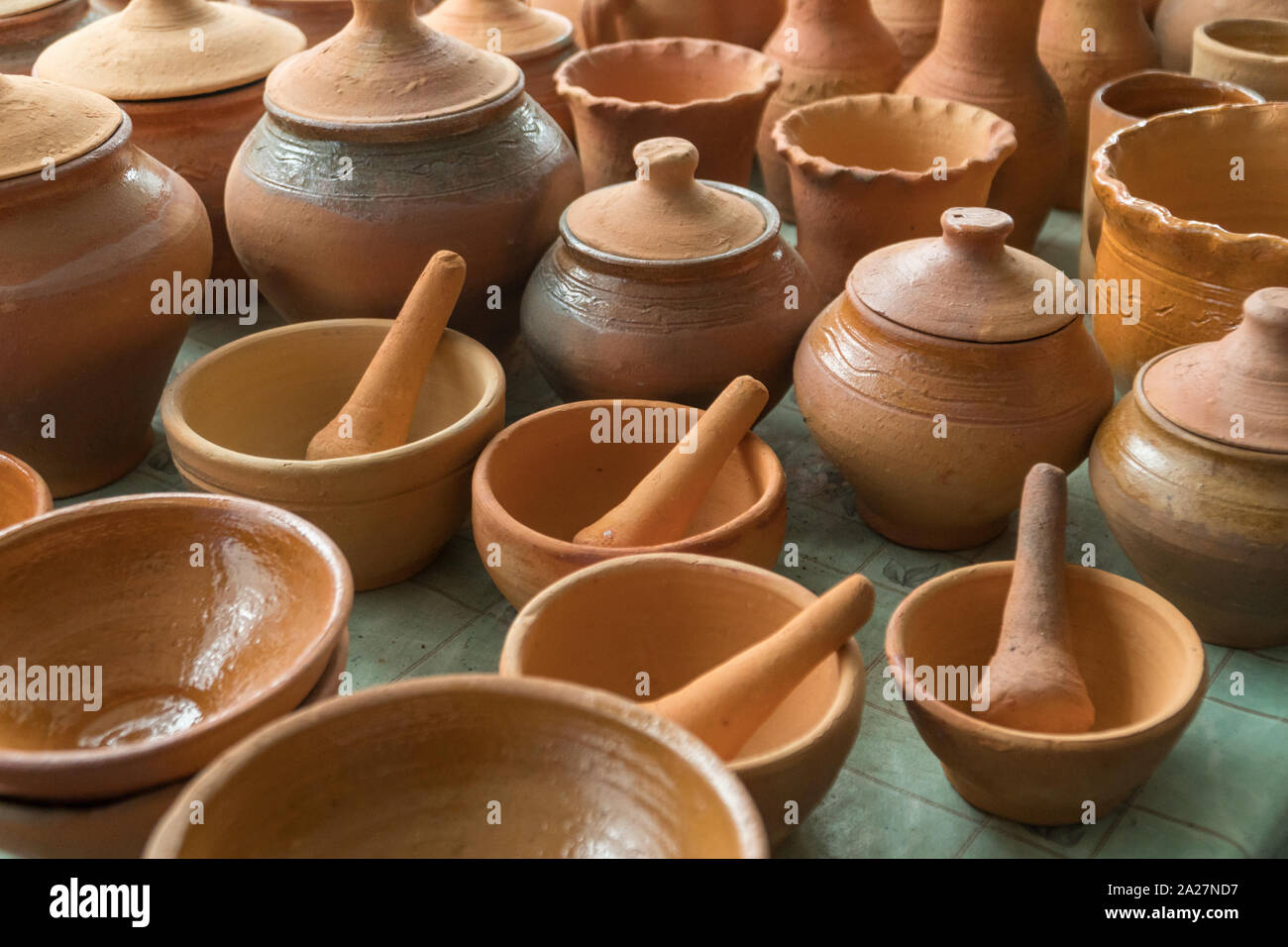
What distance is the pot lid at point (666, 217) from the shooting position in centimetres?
275

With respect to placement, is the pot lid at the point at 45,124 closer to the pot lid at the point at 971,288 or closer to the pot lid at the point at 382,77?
the pot lid at the point at 382,77

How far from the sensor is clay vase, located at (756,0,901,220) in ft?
12.6

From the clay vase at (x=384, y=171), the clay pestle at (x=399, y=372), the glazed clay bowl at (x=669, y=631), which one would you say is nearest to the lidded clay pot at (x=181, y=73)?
the clay vase at (x=384, y=171)

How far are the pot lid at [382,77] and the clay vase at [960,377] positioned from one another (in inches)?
39.5

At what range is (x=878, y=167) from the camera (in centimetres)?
350

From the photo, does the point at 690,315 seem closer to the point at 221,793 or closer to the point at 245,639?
the point at 245,639

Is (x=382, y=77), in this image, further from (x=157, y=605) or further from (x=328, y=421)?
(x=157, y=605)

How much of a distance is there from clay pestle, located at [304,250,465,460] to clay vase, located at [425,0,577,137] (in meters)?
1.21

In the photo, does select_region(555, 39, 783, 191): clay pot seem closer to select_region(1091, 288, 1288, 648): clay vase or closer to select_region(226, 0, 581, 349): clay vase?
select_region(226, 0, 581, 349): clay vase

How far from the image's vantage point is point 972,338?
245 cm

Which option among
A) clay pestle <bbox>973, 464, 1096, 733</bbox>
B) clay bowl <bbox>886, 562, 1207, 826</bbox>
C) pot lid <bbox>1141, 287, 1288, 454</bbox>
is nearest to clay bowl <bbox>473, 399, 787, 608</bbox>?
clay bowl <bbox>886, 562, 1207, 826</bbox>

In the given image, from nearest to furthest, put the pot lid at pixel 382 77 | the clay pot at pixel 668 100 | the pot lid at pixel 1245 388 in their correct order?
the pot lid at pixel 1245 388, the pot lid at pixel 382 77, the clay pot at pixel 668 100

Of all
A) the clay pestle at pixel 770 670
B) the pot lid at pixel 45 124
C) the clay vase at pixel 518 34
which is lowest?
the clay pestle at pixel 770 670

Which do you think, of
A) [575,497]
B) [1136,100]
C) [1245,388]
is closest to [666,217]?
[575,497]
